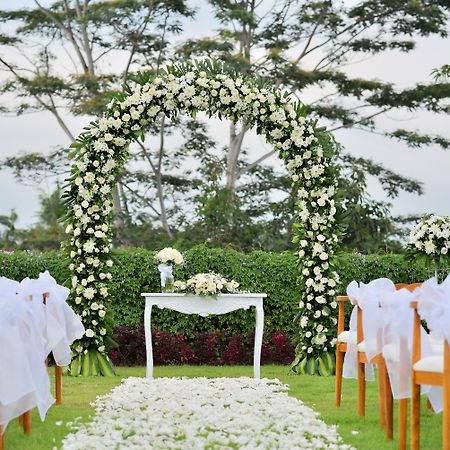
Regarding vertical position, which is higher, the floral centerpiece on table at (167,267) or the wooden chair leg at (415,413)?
the floral centerpiece on table at (167,267)

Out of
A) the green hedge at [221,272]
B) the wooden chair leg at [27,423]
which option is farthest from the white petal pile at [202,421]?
the green hedge at [221,272]

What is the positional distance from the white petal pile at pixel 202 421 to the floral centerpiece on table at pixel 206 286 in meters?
1.37

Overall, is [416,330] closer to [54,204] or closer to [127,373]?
[127,373]

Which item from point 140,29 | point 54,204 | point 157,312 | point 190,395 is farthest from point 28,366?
point 54,204

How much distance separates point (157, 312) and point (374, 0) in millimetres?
11834

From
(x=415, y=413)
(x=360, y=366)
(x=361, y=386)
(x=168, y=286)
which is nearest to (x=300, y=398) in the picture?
(x=361, y=386)

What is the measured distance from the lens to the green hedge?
11.8 meters

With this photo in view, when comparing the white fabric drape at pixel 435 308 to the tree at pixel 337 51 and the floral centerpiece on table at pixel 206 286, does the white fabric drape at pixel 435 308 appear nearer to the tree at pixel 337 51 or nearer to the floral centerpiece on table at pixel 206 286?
the floral centerpiece on table at pixel 206 286

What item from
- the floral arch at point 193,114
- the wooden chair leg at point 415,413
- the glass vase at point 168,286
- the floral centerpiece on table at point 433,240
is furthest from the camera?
the floral centerpiece on table at point 433,240

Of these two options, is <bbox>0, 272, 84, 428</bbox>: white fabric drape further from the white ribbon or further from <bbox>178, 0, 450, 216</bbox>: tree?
<bbox>178, 0, 450, 216</bbox>: tree

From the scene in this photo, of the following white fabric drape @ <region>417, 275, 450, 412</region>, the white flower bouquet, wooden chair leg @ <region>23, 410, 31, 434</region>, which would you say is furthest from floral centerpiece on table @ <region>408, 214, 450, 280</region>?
A: wooden chair leg @ <region>23, 410, 31, 434</region>

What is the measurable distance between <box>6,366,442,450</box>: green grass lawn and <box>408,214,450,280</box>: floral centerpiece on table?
1.90 m

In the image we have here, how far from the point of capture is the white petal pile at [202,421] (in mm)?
5797

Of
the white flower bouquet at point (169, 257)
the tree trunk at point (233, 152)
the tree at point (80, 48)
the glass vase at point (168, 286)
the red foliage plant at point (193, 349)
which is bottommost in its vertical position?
the red foliage plant at point (193, 349)
